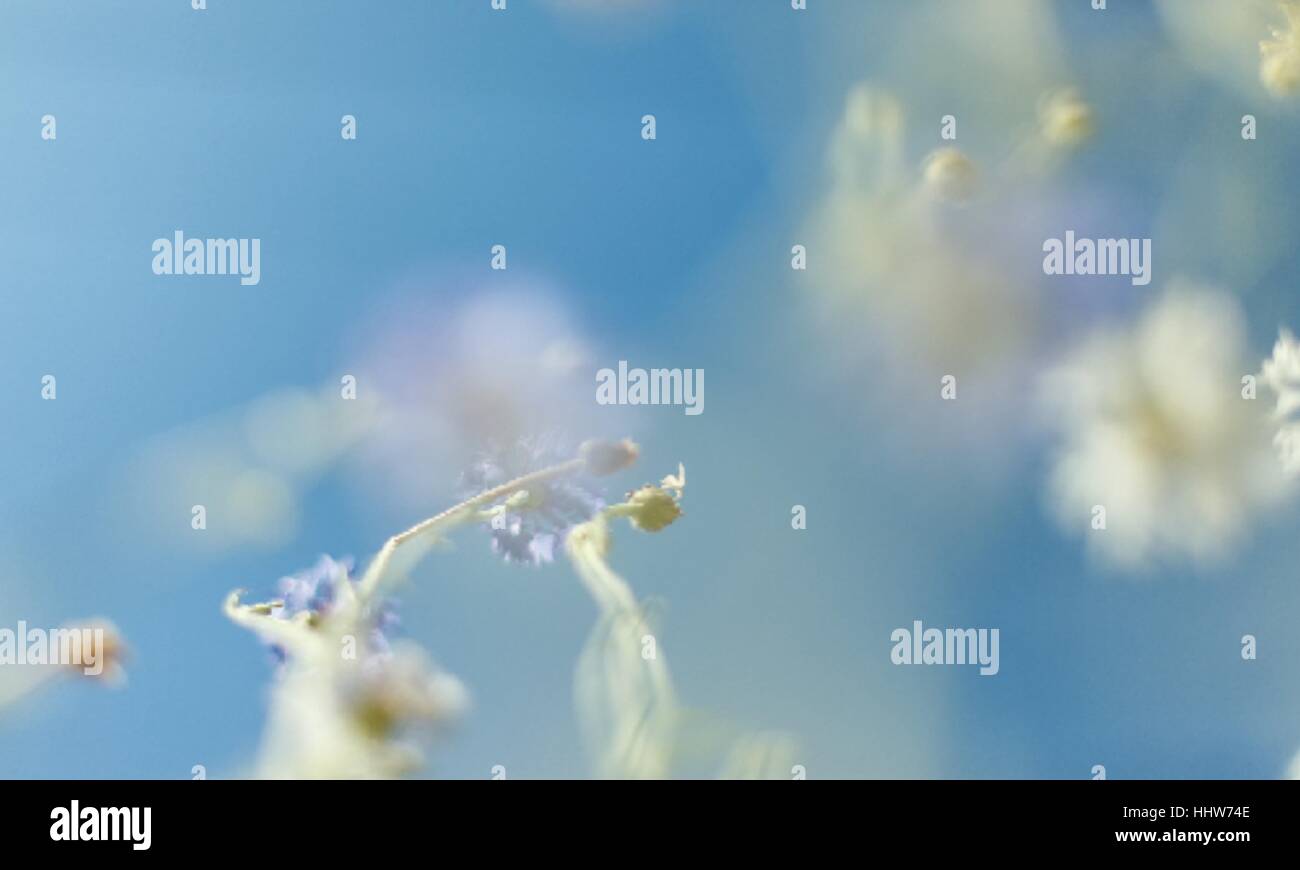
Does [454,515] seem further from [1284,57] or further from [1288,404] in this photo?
[1284,57]

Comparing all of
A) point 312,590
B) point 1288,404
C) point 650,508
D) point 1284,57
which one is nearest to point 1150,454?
point 1288,404

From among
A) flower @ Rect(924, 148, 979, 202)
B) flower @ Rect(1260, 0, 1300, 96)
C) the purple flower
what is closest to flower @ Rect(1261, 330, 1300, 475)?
flower @ Rect(1260, 0, 1300, 96)

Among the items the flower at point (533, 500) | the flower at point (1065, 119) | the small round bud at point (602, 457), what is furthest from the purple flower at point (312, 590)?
the flower at point (1065, 119)

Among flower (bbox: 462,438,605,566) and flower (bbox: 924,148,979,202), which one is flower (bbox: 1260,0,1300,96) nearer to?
flower (bbox: 924,148,979,202)

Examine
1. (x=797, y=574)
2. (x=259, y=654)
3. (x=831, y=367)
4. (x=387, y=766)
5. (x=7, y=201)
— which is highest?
(x=7, y=201)
